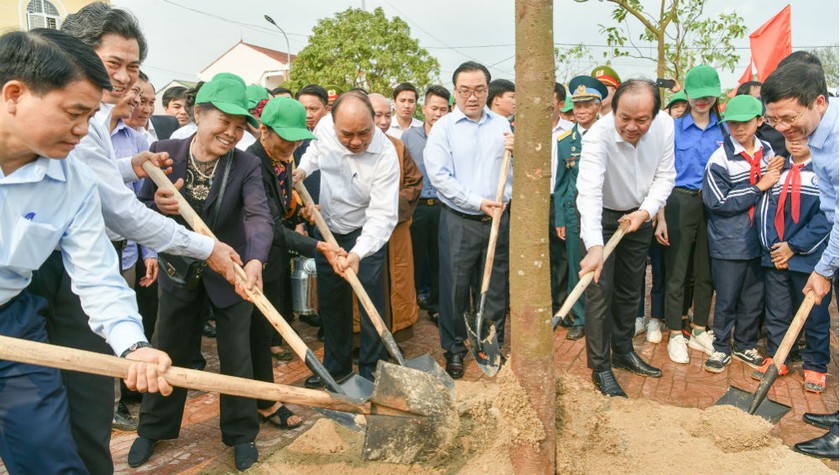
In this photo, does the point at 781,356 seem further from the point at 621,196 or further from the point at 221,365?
the point at 221,365

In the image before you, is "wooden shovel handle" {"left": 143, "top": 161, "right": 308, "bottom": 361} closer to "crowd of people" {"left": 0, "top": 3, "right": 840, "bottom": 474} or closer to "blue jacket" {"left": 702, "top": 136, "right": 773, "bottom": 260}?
"crowd of people" {"left": 0, "top": 3, "right": 840, "bottom": 474}

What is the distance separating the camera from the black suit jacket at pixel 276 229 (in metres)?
3.69

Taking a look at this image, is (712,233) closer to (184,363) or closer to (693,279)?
(693,279)

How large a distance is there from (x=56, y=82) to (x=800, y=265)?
15.4 feet

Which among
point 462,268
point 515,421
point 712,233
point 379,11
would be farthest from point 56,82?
point 379,11

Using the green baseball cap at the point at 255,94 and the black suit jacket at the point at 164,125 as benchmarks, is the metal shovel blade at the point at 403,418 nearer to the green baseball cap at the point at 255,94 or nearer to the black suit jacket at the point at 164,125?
the green baseball cap at the point at 255,94

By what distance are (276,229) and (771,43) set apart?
7231 millimetres

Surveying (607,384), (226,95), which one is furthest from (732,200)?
(226,95)

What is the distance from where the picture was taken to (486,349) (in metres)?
4.20

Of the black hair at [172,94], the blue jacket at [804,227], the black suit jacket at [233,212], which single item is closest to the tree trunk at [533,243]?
the black suit jacket at [233,212]

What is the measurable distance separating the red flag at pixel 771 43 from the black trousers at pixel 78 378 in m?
8.21

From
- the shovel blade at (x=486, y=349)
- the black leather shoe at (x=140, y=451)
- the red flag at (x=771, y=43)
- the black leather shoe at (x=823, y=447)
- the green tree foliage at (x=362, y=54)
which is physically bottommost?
the black leather shoe at (x=823, y=447)

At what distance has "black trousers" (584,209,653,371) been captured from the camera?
406 cm

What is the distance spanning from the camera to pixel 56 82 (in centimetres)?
186
